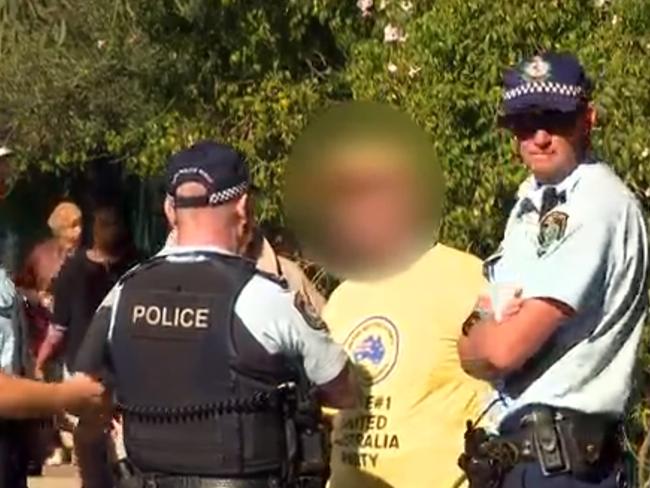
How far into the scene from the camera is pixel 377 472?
5.40 metres

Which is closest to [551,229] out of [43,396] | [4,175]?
[43,396]

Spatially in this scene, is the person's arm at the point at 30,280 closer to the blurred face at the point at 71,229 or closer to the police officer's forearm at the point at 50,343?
the blurred face at the point at 71,229

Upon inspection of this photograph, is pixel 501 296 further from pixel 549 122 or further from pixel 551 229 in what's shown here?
pixel 549 122

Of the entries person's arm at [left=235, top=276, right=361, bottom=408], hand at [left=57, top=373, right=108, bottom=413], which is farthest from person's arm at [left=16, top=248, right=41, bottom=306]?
person's arm at [left=235, top=276, right=361, bottom=408]

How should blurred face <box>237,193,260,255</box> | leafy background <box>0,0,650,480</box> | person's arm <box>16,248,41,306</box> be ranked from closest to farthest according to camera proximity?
blurred face <box>237,193,260,255</box> → leafy background <box>0,0,650,480</box> → person's arm <box>16,248,41,306</box>

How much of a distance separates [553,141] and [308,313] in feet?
2.53

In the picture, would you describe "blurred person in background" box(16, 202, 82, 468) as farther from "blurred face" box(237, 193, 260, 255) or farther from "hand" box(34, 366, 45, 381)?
"blurred face" box(237, 193, 260, 255)

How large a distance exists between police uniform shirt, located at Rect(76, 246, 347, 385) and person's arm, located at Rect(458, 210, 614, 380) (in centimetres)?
45

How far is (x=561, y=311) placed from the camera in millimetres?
4812

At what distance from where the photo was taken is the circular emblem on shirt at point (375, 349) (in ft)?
17.6

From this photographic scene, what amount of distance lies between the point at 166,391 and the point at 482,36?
3.36m

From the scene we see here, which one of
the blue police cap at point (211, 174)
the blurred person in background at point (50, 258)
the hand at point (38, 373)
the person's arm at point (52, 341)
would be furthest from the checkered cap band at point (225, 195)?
the blurred person in background at point (50, 258)

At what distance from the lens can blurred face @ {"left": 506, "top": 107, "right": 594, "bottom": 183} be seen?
4953 millimetres

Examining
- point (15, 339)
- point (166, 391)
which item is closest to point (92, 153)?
point (15, 339)
